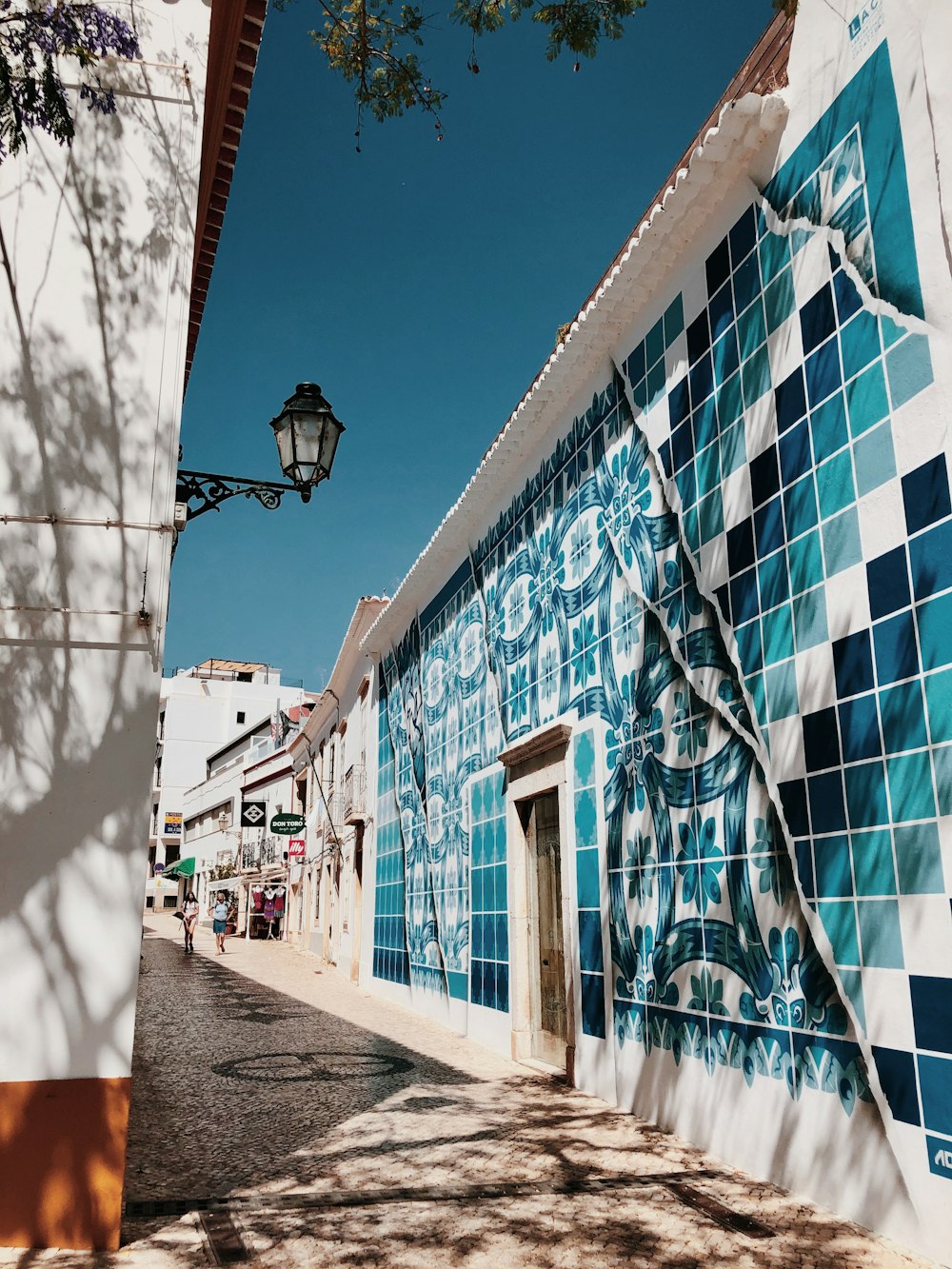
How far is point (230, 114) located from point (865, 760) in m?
5.49

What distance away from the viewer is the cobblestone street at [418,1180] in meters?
3.64

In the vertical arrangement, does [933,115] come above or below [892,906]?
above

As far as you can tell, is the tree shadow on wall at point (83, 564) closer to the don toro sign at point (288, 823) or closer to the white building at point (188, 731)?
the don toro sign at point (288, 823)

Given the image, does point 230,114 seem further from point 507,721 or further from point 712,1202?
point 712,1202

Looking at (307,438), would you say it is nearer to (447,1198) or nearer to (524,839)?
(447,1198)

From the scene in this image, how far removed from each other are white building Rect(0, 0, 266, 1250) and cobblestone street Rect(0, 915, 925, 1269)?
0.54 metres

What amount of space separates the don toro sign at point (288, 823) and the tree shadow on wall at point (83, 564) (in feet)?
66.4

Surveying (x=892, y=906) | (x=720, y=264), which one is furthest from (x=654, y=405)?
(x=892, y=906)

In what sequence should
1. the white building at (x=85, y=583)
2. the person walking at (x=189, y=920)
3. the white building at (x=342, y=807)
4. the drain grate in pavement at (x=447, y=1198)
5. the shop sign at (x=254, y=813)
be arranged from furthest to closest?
the shop sign at (x=254, y=813), the person walking at (x=189, y=920), the white building at (x=342, y=807), the drain grate in pavement at (x=447, y=1198), the white building at (x=85, y=583)

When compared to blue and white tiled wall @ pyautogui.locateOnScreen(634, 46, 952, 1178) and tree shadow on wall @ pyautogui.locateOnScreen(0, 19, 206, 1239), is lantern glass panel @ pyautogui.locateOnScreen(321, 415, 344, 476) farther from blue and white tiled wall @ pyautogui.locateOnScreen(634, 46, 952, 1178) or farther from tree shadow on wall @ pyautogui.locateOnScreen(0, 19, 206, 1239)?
blue and white tiled wall @ pyautogui.locateOnScreen(634, 46, 952, 1178)

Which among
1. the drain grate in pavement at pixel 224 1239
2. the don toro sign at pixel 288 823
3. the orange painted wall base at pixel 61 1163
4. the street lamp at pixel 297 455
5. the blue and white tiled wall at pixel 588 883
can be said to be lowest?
the drain grate in pavement at pixel 224 1239

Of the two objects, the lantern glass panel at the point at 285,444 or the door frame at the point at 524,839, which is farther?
the door frame at the point at 524,839

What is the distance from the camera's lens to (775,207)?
5078mm

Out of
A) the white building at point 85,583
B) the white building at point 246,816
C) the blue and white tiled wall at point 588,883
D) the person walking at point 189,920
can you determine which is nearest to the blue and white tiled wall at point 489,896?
the blue and white tiled wall at point 588,883
